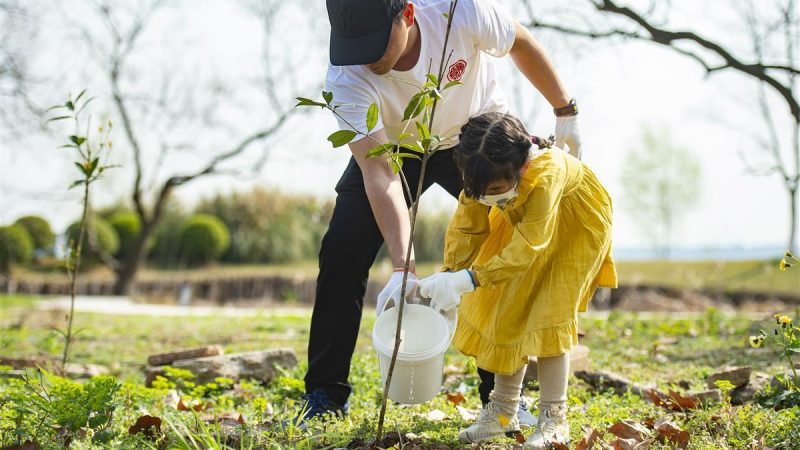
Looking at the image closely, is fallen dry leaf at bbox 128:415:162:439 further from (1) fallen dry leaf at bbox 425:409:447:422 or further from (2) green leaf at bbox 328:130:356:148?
(2) green leaf at bbox 328:130:356:148

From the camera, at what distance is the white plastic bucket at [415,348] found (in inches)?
92.8

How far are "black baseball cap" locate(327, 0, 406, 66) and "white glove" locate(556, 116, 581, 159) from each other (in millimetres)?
921

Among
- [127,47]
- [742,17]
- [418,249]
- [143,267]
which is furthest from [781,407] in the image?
[143,267]

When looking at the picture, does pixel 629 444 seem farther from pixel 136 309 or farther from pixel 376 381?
pixel 136 309

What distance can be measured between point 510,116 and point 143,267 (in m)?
18.0

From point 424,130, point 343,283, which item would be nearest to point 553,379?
point 343,283

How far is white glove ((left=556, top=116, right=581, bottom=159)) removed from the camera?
10.5ft

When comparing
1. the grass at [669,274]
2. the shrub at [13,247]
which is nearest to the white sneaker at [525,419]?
the grass at [669,274]

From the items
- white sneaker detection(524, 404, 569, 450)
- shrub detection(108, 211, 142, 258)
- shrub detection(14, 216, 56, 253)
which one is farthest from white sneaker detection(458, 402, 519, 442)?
shrub detection(14, 216, 56, 253)

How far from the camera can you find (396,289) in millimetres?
2438

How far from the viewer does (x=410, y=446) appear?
2404mm

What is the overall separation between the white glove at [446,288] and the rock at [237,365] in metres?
1.68

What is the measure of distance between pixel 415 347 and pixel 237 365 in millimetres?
1716

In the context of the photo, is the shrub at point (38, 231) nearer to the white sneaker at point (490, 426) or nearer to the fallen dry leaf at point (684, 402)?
the white sneaker at point (490, 426)
